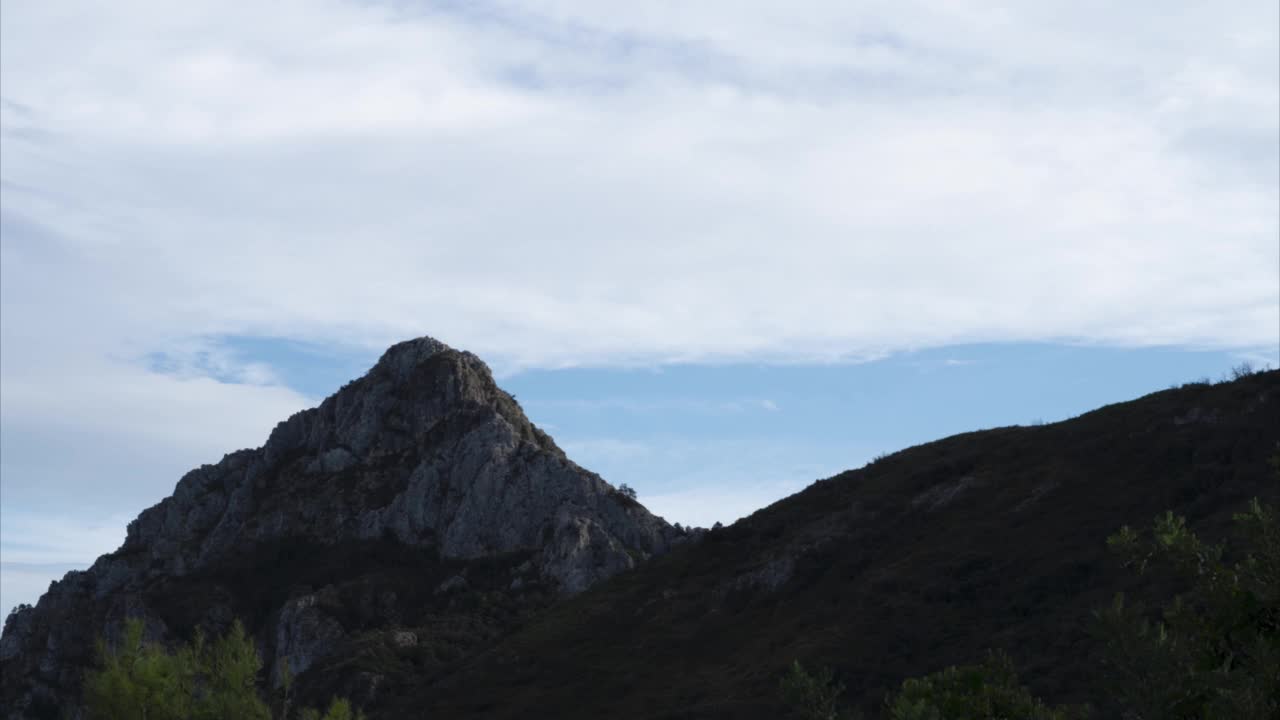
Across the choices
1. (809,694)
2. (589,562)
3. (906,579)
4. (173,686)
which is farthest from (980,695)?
(589,562)

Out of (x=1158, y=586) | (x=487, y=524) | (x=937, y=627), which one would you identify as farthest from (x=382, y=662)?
(x=1158, y=586)

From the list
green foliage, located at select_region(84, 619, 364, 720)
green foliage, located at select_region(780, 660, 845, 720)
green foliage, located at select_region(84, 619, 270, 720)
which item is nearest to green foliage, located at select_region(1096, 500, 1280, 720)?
green foliage, located at select_region(780, 660, 845, 720)

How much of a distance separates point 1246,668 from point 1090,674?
30.2 m

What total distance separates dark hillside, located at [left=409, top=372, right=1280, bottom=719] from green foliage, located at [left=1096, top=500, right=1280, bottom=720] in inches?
1086

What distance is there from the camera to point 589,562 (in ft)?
338

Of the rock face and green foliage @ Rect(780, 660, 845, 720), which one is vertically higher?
the rock face

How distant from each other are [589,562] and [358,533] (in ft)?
82.5

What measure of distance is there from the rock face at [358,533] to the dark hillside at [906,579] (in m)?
21.0

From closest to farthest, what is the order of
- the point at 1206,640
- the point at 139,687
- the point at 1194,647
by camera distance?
the point at 1194,647
the point at 1206,640
the point at 139,687

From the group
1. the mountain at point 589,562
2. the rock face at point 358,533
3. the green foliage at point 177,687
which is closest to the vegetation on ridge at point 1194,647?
the green foliage at point 177,687

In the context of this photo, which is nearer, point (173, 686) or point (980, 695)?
point (980, 695)

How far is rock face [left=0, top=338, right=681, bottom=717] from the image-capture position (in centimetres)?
10456

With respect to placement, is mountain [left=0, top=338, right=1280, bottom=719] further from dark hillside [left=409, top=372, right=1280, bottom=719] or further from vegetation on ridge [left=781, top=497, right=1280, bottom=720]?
vegetation on ridge [left=781, top=497, right=1280, bottom=720]

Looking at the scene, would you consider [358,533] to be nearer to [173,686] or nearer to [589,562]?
[589,562]
